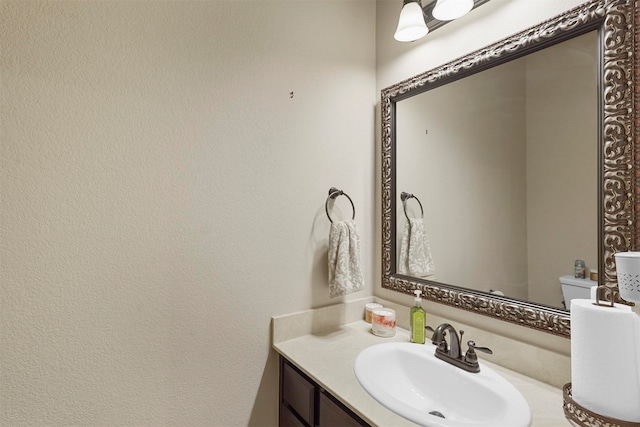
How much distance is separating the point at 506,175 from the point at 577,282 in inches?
15.9

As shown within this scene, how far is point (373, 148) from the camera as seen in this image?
1612mm

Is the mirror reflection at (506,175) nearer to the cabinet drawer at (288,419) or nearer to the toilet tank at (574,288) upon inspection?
the toilet tank at (574,288)

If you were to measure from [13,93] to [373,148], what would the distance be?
1.36m

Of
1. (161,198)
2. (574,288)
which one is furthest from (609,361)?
(161,198)

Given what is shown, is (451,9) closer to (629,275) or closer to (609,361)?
(629,275)

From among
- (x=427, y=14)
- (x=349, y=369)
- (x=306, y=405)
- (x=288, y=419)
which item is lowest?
(x=288, y=419)

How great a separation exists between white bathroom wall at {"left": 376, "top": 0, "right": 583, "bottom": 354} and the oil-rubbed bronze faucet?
147 mm

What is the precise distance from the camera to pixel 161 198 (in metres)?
1.07

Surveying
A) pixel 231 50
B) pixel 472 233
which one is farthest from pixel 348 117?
pixel 472 233

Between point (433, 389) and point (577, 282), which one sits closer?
point (577, 282)

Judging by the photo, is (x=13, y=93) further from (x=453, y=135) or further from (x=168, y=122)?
(x=453, y=135)

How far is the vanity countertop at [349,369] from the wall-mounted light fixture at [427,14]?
49.9 inches

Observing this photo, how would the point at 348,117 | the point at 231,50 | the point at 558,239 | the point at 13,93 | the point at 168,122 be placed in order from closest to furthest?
the point at 13,93
the point at 558,239
the point at 168,122
the point at 231,50
the point at 348,117

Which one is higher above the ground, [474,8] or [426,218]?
[474,8]
